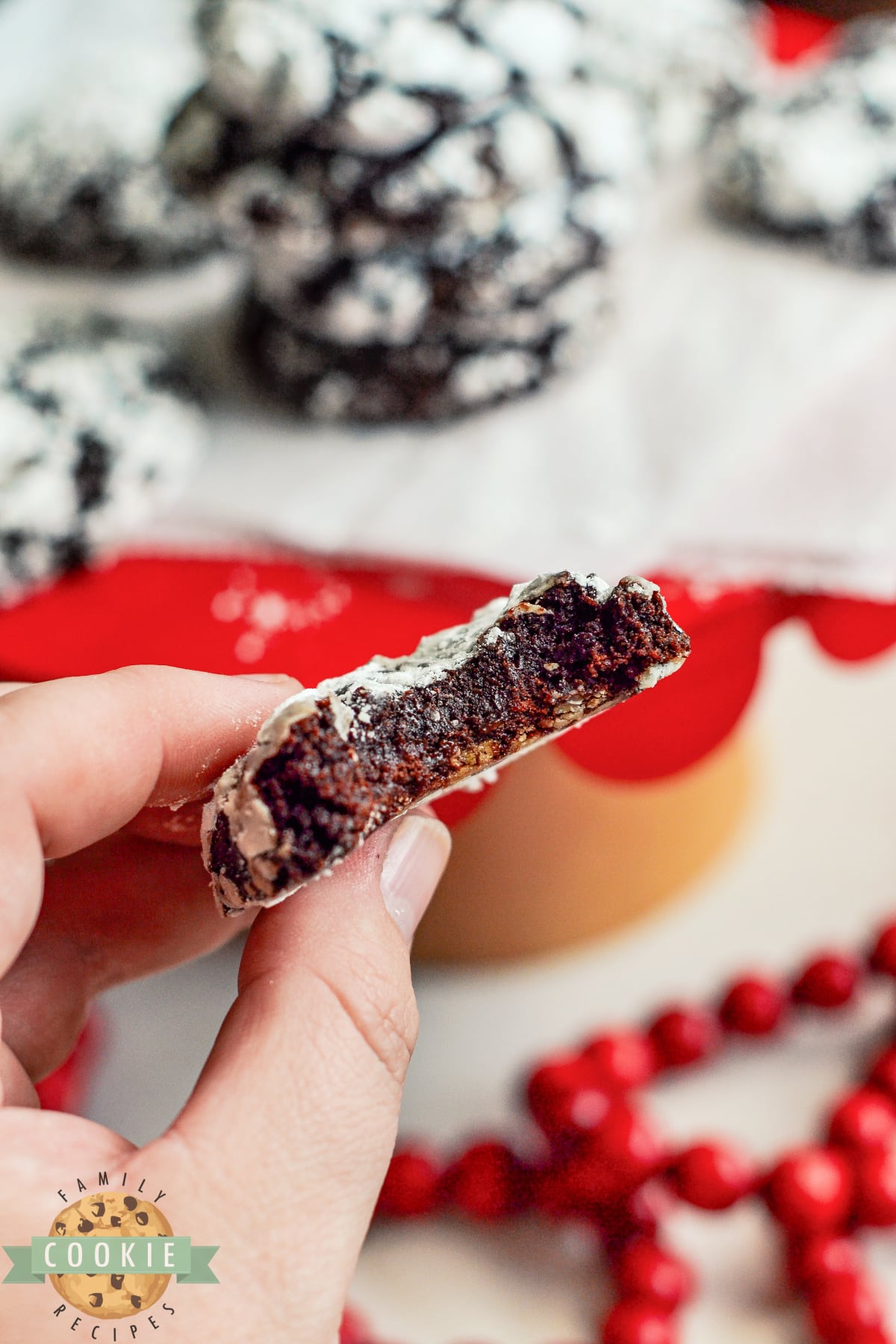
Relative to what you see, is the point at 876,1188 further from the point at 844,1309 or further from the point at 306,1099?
the point at 306,1099

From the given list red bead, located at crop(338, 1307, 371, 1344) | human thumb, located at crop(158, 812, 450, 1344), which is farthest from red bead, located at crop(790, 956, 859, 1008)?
human thumb, located at crop(158, 812, 450, 1344)

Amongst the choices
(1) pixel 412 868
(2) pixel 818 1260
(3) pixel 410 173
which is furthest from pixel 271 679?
(2) pixel 818 1260

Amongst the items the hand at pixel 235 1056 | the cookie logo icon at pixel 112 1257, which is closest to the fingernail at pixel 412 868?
the hand at pixel 235 1056

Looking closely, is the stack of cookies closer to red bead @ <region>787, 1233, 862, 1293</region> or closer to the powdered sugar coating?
the powdered sugar coating

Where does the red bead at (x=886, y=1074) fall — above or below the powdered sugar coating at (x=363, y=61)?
below

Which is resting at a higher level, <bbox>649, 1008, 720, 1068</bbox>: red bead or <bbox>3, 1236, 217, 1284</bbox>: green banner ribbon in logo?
<bbox>3, 1236, 217, 1284</bbox>: green banner ribbon in logo

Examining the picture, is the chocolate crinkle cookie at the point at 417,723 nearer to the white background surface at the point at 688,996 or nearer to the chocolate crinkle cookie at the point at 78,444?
the white background surface at the point at 688,996

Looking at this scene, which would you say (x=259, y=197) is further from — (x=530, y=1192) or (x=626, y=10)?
(x=530, y=1192)

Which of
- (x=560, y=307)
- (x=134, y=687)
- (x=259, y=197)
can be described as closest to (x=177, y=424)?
(x=259, y=197)
